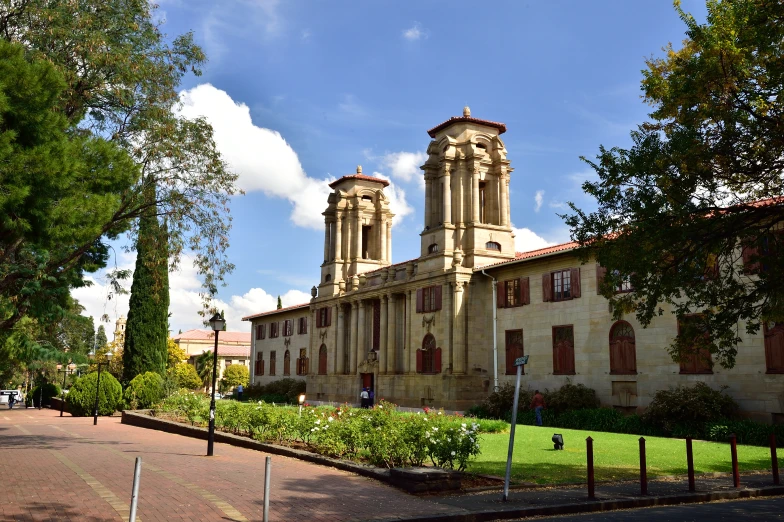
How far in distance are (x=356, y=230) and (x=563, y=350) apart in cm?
2401

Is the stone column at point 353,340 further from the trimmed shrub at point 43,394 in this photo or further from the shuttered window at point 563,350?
the trimmed shrub at point 43,394

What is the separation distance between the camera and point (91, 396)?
35500mm

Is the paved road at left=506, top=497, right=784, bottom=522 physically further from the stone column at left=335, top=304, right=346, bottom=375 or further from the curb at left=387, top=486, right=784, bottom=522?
the stone column at left=335, top=304, right=346, bottom=375

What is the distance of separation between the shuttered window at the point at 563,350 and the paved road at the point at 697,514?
64.7 ft

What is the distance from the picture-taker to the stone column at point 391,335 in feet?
140

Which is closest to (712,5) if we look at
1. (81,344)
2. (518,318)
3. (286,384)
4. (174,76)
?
(174,76)

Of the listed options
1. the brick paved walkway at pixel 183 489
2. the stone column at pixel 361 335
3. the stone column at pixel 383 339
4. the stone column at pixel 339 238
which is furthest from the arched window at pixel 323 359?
the brick paved walkway at pixel 183 489

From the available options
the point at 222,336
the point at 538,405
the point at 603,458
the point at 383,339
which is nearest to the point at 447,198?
the point at 383,339

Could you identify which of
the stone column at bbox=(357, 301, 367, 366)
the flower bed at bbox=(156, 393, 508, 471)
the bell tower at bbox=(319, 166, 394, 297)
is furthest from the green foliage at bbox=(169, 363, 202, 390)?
the flower bed at bbox=(156, 393, 508, 471)

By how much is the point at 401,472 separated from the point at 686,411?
51.6ft

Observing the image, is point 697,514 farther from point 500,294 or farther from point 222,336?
point 222,336

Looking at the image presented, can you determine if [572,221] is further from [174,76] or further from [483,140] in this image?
[483,140]

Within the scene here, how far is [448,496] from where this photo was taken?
1122 cm

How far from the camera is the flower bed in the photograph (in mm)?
12961
